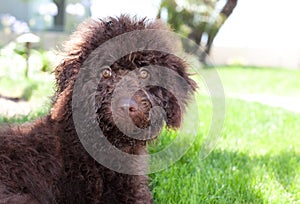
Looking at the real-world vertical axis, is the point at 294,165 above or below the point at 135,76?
below

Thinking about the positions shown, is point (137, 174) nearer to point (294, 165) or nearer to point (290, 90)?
point (294, 165)

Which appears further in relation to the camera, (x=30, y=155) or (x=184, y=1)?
(x=184, y=1)

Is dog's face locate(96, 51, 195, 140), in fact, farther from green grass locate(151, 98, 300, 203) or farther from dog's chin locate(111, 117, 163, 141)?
green grass locate(151, 98, 300, 203)

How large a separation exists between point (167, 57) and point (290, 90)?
489 inches

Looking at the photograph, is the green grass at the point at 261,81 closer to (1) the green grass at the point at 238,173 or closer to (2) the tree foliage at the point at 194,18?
(2) the tree foliage at the point at 194,18

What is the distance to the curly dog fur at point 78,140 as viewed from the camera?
8.30 feet

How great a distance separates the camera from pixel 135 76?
2.59 metres

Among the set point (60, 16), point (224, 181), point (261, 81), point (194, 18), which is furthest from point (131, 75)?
point (194, 18)

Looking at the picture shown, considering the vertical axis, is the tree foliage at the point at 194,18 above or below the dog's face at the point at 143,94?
below

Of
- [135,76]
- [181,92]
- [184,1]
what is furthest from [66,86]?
[184,1]

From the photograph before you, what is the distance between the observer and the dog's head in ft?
8.18

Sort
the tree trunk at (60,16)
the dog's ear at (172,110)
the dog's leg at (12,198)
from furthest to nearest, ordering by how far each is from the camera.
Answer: the tree trunk at (60,16), the dog's ear at (172,110), the dog's leg at (12,198)

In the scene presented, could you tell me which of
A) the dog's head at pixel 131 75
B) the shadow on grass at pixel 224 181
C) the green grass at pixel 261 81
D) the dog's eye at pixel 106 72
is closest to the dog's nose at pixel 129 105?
the dog's head at pixel 131 75

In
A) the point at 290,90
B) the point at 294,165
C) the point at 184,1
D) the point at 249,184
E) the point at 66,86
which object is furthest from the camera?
the point at 184,1
